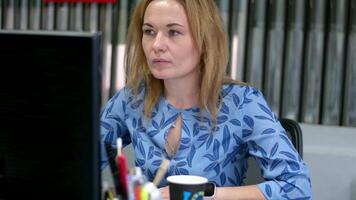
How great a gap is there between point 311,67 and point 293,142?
92 cm

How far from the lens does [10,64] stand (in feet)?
2.27

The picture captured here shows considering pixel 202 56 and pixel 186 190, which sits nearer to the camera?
pixel 186 190

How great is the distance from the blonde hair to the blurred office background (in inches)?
27.9

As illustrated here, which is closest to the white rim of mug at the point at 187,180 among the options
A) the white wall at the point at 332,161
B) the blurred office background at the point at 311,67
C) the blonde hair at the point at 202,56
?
the blonde hair at the point at 202,56

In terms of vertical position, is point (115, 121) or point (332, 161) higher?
point (115, 121)

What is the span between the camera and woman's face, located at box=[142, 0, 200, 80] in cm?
133

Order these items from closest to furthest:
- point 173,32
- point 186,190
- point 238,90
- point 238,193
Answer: point 186,190, point 238,193, point 173,32, point 238,90

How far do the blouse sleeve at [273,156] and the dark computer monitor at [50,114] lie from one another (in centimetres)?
71

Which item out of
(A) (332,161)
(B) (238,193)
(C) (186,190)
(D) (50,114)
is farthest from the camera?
(A) (332,161)

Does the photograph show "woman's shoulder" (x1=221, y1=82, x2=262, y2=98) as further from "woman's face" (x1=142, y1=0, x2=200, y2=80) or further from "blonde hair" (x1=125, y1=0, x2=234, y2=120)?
"woman's face" (x1=142, y1=0, x2=200, y2=80)

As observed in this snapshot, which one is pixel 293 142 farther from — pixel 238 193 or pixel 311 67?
pixel 311 67

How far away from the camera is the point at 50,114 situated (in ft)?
2.21

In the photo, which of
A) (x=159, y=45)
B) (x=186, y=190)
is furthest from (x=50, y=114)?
(x=159, y=45)

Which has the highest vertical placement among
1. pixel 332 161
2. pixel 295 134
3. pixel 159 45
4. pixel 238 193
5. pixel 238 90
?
Result: pixel 159 45
